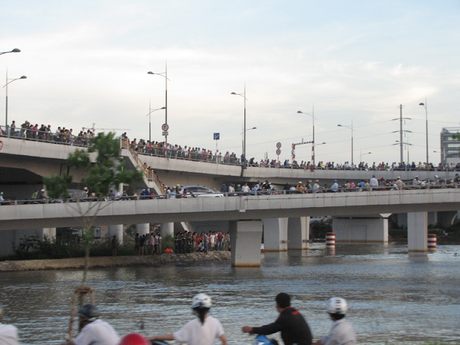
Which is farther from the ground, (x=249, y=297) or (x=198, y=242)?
(x=198, y=242)

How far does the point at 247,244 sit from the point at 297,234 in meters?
24.1

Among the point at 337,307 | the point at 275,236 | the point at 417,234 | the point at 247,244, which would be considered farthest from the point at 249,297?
the point at 417,234

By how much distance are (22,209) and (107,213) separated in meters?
4.62

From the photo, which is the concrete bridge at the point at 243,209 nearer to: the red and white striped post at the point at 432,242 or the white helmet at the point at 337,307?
the red and white striped post at the point at 432,242

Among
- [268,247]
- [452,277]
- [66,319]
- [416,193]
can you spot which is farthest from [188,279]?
[268,247]

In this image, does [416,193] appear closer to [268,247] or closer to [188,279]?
[188,279]

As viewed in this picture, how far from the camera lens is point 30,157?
38812 millimetres

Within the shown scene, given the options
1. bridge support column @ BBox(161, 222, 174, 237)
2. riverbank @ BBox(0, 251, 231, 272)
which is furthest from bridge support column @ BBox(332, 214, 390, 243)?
bridge support column @ BBox(161, 222, 174, 237)

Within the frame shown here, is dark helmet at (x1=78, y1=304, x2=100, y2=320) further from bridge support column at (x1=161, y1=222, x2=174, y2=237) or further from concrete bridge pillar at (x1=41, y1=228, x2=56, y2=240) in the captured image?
bridge support column at (x1=161, y1=222, x2=174, y2=237)

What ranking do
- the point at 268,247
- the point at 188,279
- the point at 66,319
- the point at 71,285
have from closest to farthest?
the point at 66,319, the point at 71,285, the point at 188,279, the point at 268,247

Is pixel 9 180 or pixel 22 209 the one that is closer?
pixel 22 209

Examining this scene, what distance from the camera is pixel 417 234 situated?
182 ft

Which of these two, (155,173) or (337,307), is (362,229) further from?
(337,307)

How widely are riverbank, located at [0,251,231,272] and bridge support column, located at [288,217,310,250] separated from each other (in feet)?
52.2
